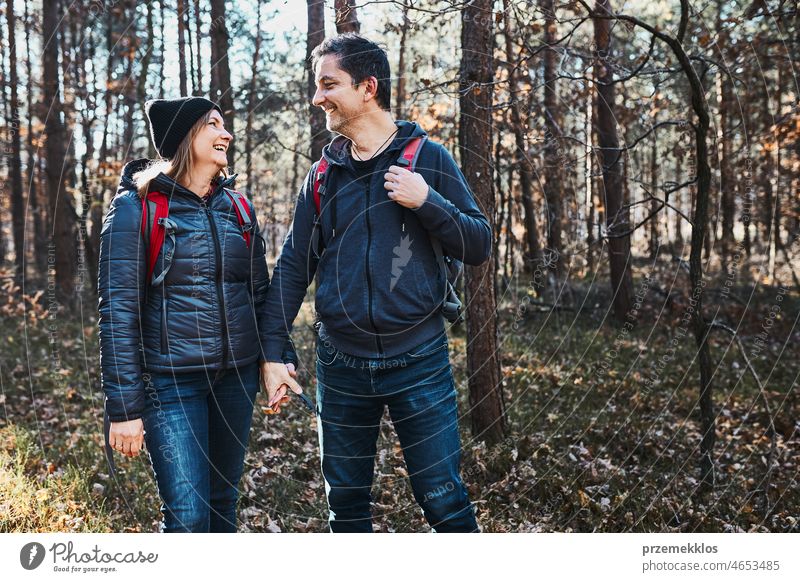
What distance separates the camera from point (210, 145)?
3121mm

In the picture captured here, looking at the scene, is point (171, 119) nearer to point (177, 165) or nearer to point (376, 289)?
point (177, 165)

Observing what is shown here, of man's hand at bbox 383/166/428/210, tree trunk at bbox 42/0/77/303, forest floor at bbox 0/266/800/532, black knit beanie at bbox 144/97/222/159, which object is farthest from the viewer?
tree trunk at bbox 42/0/77/303

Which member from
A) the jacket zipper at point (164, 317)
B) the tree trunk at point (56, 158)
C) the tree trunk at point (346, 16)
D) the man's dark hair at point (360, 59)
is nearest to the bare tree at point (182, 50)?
the tree trunk at point (56, 158)

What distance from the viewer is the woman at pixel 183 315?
2.80 metres

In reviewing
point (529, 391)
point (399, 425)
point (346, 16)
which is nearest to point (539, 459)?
point (529, 391)

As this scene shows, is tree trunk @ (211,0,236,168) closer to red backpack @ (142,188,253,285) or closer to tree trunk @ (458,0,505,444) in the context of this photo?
tree trunk @ (458,0,505,444)

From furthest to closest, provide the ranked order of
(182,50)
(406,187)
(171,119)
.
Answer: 1. (182,50)
2. (171,119)
3. (406,187)

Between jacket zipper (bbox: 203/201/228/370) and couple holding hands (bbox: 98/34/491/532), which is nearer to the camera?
couple holding hands (bbox: 98/34/491/532)

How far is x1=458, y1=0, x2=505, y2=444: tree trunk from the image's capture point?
506 centimetres

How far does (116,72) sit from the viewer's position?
15375 mm

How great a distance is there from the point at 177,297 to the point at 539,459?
131 inches

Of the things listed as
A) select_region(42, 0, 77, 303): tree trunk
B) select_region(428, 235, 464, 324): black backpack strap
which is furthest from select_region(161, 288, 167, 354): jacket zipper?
select_region(42, 0, 77, 303): tree trunk

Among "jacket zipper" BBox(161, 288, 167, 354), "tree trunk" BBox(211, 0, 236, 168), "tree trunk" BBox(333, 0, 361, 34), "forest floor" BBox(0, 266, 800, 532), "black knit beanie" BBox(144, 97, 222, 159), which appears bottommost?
"forest floor" BBox(0, 266, 800, 532)
